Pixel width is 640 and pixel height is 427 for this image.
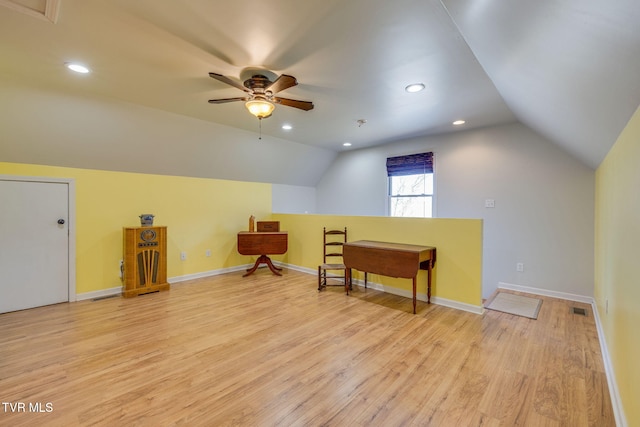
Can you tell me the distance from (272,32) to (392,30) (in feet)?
2.64

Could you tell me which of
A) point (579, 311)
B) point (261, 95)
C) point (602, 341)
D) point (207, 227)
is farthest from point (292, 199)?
point (602, 341)

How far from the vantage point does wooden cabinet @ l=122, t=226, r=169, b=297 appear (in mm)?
3572

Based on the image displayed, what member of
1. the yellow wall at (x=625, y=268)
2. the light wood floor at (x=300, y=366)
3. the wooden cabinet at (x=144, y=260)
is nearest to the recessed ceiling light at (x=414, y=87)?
the yellow wall at (x=625, y=268)

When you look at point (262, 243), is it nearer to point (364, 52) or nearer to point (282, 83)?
point (282, 83)

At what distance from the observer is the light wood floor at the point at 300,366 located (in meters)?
1.56

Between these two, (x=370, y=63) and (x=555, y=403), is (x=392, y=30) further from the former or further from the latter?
(x=555, y=403)

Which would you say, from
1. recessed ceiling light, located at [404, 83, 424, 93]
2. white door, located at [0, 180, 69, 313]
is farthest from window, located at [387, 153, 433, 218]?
white door, located at [0, 180, 69, 313]

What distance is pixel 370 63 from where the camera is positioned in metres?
2.22

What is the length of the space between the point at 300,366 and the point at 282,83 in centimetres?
223

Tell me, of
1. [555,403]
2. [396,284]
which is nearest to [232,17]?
[555,403]

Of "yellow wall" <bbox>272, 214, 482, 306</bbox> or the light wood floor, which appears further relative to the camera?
"yellow wall" <bbox>272, 214, 482, 306</bbox>

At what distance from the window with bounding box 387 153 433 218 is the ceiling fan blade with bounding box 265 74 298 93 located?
3106 millimetres

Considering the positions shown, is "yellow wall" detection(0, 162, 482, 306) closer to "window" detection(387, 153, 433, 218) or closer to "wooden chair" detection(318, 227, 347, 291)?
"wooden chair" detection(318, 227, 347, 291)

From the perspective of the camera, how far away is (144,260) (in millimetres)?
3672
